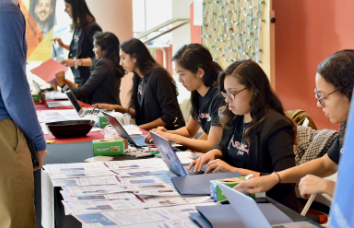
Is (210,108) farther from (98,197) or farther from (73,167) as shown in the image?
(98,197)

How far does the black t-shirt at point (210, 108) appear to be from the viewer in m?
2.25

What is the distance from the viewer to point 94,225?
1057 millimetres

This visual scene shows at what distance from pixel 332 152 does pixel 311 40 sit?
6.78ft

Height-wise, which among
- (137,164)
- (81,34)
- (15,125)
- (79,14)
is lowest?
(137,164)

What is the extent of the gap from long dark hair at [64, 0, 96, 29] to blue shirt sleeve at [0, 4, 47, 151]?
3037mm

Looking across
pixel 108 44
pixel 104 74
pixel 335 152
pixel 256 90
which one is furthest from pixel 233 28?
pixel 335 152

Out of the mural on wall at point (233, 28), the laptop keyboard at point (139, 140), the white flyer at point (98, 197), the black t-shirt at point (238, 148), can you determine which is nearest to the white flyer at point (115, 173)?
the white flyer at point (98, 197)

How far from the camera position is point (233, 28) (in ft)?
13.7

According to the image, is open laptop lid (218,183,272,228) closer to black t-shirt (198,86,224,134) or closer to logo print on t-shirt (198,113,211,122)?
black t-shirt (198,86,224,134)

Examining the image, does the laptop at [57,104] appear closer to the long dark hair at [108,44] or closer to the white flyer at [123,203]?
the long dark hair at [108,44]

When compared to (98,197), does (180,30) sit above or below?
above

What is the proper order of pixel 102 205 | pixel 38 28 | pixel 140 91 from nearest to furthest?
pixel 102 205, pixel 140 91, pixel 38 28

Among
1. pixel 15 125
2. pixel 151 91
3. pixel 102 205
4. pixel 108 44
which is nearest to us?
pixel 102 205

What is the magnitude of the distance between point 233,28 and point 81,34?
1666 millimetres
